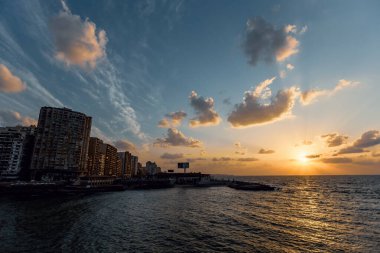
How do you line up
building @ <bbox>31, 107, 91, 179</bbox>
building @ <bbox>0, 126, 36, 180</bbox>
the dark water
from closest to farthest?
the dark water → building @ <bbox>0, 126, 36, 180</bbox> → building @ <bbox>31, 107, 91, 179</bbox>

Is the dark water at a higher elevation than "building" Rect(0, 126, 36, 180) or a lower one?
lower

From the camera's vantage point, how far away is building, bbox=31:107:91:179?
16850 centimetres

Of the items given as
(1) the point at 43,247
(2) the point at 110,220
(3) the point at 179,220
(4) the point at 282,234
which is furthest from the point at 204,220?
(1) the point at 43,247

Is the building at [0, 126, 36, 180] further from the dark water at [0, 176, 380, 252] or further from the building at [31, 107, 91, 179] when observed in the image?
the dark water at [0, 176, 380, 252]

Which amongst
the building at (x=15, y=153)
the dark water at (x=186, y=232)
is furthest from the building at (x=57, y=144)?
the dark water at (x=186, y=232)

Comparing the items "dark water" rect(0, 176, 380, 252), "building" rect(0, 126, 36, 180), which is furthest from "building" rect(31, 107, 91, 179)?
"dark water" rect(0, 176, 380, 252)

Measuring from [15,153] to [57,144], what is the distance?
30.5 metres

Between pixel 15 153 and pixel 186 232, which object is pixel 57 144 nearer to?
pixel 15 153

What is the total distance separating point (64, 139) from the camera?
17675 cm

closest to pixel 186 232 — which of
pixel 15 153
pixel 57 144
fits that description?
pixel 57 144

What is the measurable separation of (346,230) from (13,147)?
678 feet

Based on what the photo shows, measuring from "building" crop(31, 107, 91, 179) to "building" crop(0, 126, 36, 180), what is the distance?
46.7ft

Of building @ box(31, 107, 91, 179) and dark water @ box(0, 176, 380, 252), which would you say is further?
building @ box(31, 107, 91, 179)

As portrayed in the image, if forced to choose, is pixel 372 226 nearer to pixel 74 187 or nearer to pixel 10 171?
pixel 74 187
